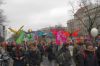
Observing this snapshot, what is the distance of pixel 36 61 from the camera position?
1736cm

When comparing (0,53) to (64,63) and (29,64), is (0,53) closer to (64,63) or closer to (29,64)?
(29,64)

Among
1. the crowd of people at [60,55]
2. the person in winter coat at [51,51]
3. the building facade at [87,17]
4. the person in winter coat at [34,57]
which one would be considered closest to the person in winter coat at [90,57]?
the crowd of people at [60,55]

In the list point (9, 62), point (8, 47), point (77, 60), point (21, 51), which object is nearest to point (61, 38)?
point (8, 47)

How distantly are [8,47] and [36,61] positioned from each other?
5.54 meters

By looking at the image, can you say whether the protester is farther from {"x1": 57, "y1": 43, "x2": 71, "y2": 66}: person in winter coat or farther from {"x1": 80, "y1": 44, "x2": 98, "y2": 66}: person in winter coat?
{"x1": 80, "y1": 44, "x2": 98, "y2": 66}: person in winter coat

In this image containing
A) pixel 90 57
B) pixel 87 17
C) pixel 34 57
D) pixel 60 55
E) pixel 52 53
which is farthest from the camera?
pixel 87 17

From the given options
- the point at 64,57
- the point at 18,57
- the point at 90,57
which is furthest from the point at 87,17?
the point at 90,57

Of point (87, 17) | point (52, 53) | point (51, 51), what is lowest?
point (52, 53)

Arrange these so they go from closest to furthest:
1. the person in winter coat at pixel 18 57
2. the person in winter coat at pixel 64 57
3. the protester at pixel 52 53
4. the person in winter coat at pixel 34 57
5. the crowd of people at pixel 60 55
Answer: the crowd of people at pixel 60 55 → the person in winter coat at pixel 18 57 → the person in winter coat at pixel 64 57 → the person in winter coat at pixel 34 57 → the protester at pixel 52 53

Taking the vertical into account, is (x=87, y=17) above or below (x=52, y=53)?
above

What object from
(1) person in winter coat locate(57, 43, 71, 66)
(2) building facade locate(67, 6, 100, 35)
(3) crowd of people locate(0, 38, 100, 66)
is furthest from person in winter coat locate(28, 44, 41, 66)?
(2) building facade locate(67, 6, 100, 35)

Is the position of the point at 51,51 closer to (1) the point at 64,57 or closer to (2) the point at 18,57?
(1) the point at 64,57

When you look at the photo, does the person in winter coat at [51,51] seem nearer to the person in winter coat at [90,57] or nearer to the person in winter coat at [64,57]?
the person in winter coat at [64,57]

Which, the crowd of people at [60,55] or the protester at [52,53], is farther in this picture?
the protester at [52,53]
